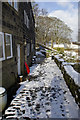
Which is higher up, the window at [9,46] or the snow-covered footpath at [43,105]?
the window at [9,46]

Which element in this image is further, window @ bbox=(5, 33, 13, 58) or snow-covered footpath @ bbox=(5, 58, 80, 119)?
window @ bbox=(5, 33, 13, 58)

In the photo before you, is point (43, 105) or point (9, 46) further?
point (9, 46)

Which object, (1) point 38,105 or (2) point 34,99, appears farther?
(2) point 34,99

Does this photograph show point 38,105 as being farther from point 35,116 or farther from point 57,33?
point 57,33

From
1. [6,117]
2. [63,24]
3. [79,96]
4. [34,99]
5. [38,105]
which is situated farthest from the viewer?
[63,24]

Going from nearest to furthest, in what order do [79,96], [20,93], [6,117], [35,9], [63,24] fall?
[6,117], [79,96], [20,93], [35,9], [63,24]

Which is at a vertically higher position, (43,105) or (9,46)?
(9,46)

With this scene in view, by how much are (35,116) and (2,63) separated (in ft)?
7.72

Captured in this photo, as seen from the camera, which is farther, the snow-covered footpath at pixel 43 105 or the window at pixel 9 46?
the window at pixel 9 46

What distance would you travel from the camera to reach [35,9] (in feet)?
82.1

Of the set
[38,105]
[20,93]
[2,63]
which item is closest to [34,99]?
[38,105]

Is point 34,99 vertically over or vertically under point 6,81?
under

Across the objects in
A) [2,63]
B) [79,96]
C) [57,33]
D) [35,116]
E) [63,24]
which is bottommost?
[35,116]

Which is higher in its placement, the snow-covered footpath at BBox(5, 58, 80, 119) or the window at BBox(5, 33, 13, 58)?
the window at BBox(5, 33, 13, 58)
